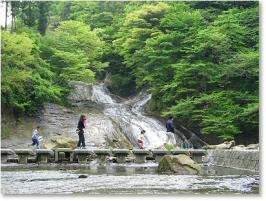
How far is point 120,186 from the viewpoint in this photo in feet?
23.6

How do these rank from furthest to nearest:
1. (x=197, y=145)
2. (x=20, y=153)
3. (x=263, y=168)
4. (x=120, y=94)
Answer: (x=120, y=94) → (x=197, y=145) → (x=20, y=153) → (x=263, y=168)

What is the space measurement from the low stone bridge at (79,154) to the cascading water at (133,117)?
8.81ft

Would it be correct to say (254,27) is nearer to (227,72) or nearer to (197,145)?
(227,72)

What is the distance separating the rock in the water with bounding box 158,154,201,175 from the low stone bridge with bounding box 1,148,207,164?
3127mm

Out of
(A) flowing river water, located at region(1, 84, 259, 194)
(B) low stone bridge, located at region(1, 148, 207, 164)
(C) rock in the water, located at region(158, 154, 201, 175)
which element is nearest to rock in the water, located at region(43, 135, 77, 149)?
(B) low stone bridge, located at region(1, 148, 207, 164)

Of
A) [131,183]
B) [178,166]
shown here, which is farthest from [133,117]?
[131,183]

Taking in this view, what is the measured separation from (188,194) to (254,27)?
1133 cm

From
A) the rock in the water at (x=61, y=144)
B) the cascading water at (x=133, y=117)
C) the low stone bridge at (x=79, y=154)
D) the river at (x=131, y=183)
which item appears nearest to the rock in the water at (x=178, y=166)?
the river at (x=131, y=183)

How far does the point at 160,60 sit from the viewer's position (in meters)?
19.0

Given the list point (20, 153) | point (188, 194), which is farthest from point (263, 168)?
point (20, 153)

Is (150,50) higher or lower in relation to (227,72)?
higher

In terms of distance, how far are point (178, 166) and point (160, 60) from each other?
398 inches

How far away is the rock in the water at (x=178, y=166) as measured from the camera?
367 inches

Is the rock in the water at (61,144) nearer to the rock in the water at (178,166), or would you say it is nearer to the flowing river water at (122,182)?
the flowing river water at (122,182)
